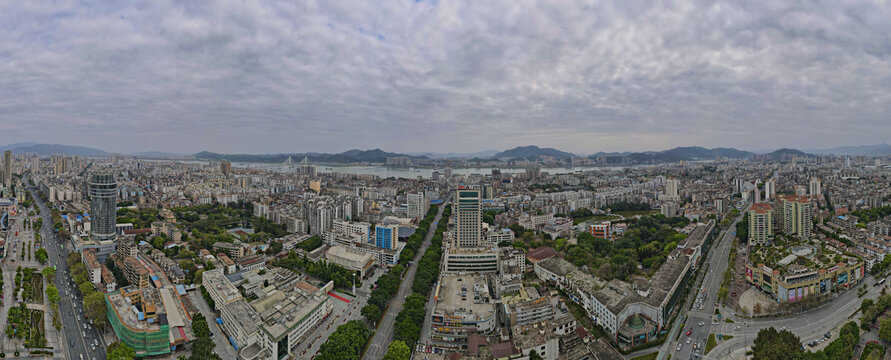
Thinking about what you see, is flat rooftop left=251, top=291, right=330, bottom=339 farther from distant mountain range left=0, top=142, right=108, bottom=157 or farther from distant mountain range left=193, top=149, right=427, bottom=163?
distant mountain range left=0, top=142, right=108, bottom=157

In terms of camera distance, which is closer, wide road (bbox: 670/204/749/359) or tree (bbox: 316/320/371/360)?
tree (bbox: 316/320/371/360)

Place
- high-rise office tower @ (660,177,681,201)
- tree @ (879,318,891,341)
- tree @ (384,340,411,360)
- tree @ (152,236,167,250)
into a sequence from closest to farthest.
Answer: tree @ (384,340,411,360)
tree @ (879,318,891,341)
tree @ (152,236,167,250)
high-rise office tower @ (660,177,681,201)

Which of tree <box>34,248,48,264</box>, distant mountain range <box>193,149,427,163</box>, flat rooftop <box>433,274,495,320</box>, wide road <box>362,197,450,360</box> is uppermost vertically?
distant mountain range <box>193,149,427,163</box>

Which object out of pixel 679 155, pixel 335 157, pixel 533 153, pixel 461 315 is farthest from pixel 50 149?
pixel 679 155

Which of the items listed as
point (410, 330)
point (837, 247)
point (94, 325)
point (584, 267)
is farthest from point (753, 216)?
point (94, 325)

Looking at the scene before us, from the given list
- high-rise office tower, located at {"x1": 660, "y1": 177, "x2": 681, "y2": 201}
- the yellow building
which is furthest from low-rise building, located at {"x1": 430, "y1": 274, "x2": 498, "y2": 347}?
high-rise office tower, located at {"x1": 660, "y1": 177, "x2": 681, "y2": 201}
